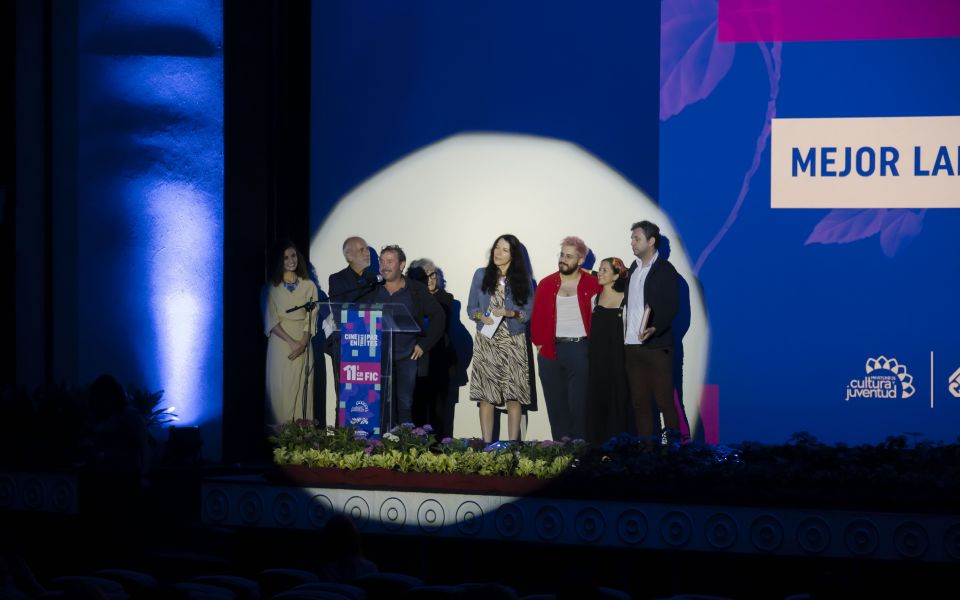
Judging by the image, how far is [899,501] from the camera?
4.77 metres

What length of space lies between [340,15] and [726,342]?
3676mm

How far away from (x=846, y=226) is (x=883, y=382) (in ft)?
→ 3.44

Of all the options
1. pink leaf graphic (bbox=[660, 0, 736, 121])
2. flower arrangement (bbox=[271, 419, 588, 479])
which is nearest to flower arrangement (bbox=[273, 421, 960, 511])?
flower arrangement (bbox=[271, 419, 588, 479])

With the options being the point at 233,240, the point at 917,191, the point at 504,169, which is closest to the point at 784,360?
the point at 917,191

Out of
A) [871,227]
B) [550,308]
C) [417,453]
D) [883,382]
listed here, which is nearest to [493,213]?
[550,308]

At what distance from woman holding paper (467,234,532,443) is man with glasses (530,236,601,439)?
0.12 metres

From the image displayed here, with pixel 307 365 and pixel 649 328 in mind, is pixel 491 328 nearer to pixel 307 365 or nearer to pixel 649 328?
pixel 649 328

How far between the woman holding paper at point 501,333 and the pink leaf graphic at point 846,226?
202cm

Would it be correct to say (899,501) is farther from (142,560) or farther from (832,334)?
(832,334)

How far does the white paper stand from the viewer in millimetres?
8164

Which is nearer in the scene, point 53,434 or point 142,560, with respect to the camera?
point 142,560

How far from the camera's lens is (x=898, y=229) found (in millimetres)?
8453

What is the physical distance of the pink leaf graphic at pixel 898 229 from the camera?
8430 mm

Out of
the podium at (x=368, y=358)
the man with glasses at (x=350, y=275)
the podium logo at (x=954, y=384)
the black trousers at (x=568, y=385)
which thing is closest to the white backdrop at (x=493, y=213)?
the black trousers at (x=568, y=385)
